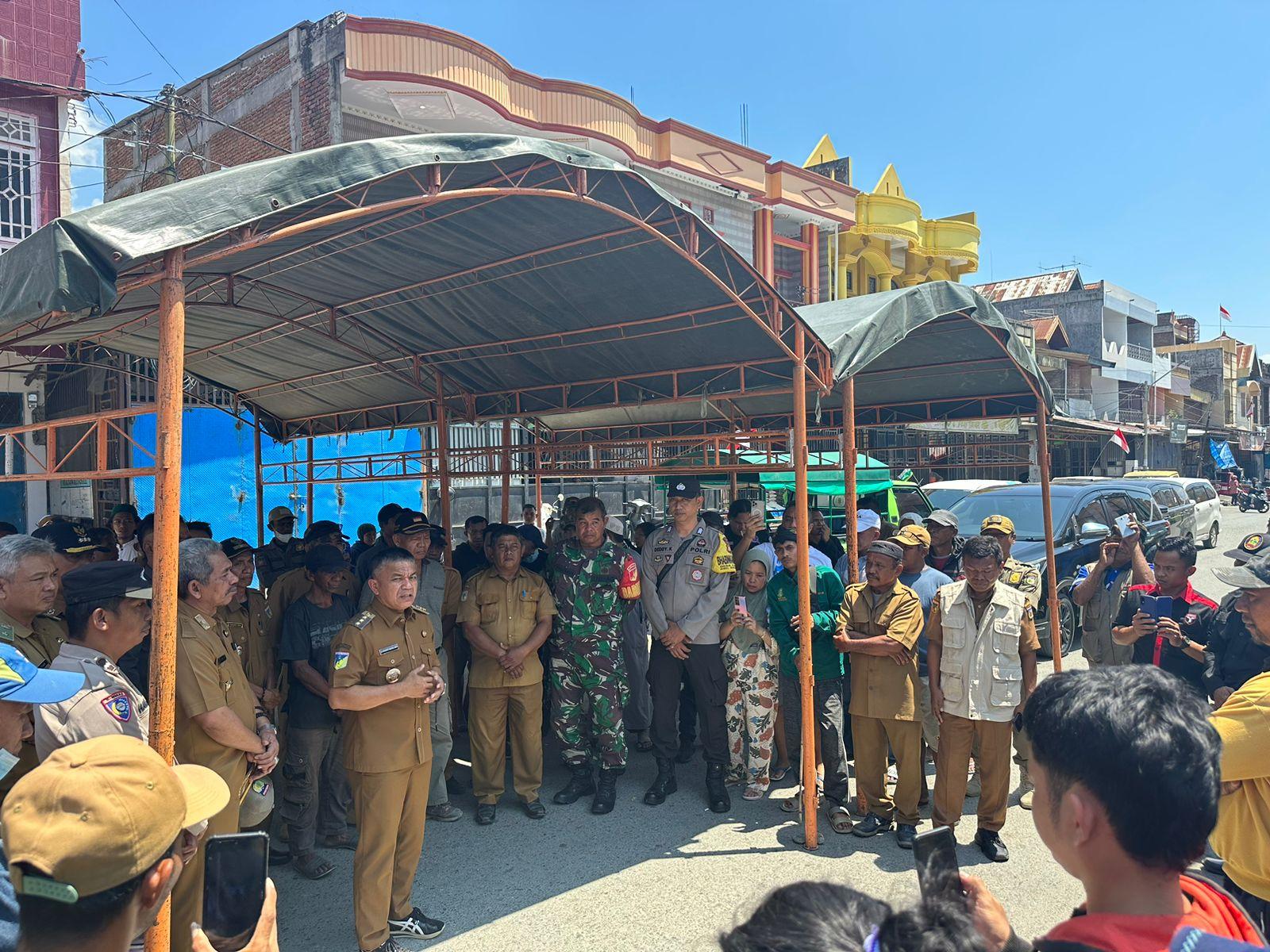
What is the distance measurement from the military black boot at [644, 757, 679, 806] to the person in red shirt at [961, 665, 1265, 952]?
4.07 meters

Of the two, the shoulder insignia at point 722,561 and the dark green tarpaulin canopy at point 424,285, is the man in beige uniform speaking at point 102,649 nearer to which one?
the dark green tarpaulin canopy at point 424,285

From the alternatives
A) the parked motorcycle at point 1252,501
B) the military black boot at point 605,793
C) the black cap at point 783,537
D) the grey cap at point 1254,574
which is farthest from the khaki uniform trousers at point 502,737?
the parked motorcycle at point 1252,501

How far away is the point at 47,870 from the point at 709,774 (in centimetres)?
439

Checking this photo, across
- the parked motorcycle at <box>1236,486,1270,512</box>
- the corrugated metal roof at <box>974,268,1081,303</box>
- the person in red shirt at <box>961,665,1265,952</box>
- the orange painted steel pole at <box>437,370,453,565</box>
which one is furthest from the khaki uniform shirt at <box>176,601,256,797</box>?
the corrugated metal roof at <box>974,268,1081,303</box>

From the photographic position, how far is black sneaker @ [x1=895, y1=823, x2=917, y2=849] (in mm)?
4516

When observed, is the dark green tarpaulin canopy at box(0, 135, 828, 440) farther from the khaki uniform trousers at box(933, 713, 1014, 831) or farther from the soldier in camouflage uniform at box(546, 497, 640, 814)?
the khaki uniform trousers at box(933, 713, 1014, 831)

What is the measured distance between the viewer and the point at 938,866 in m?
1.35

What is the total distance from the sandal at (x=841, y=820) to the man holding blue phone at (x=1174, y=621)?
1.78m

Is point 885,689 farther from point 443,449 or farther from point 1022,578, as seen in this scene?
point 443,449

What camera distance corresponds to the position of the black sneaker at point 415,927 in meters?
3.62

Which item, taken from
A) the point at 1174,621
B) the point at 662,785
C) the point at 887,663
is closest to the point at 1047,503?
the point at 1174,621

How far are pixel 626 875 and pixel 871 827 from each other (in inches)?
57.6

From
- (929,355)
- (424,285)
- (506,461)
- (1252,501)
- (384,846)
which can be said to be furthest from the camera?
(1252,501)

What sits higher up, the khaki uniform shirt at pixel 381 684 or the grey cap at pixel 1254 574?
the grey cap at pixel 1254 574
